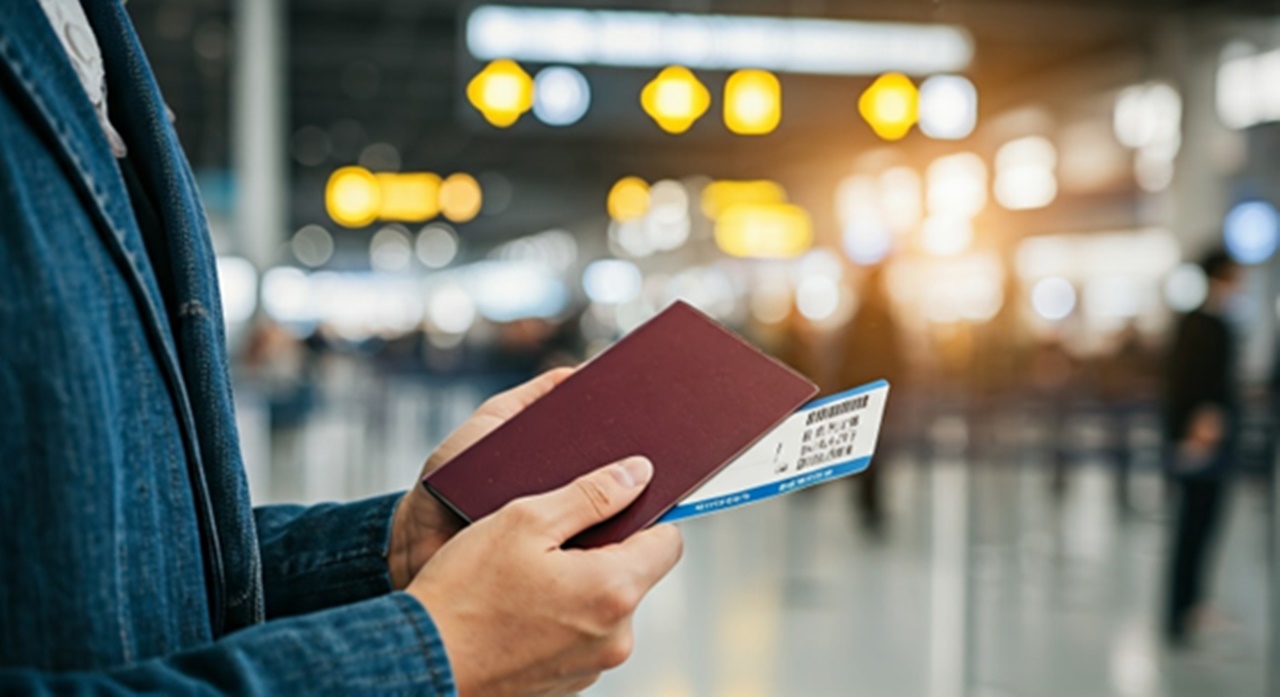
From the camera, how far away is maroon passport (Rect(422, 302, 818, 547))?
82 centimetres

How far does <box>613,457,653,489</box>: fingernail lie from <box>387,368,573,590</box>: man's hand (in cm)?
18

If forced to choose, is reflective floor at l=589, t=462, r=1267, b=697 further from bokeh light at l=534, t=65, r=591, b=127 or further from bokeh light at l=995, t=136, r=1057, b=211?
bokeh light at l=995, t=136, r=1057, b=211

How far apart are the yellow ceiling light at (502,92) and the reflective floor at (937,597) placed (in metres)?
2.30

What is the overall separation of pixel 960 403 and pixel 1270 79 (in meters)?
4.71

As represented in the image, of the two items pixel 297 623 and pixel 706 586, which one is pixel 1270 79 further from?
pixel 297 623

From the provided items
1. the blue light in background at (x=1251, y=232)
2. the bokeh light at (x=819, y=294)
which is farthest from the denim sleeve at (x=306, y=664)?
the bokeh light at (x=819, y=294)

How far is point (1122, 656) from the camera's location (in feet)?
15.0

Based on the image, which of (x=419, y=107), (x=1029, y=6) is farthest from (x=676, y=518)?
(x=419, y=107)

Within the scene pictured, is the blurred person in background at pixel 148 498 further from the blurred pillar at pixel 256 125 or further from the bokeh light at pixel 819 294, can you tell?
the bokeh light at pixel 819 294

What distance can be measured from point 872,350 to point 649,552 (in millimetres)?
6915

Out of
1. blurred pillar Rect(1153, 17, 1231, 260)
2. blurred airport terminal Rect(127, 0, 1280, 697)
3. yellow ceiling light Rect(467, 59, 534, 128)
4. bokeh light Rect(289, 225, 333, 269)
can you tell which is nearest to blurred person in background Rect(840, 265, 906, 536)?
blurred airport terminal Rect(127, 0, 1280, 697)

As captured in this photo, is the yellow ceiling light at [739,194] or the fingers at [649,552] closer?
the fingers at [649,552]

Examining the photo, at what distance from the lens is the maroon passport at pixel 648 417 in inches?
32.1

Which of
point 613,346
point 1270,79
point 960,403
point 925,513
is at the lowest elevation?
point 925,513
